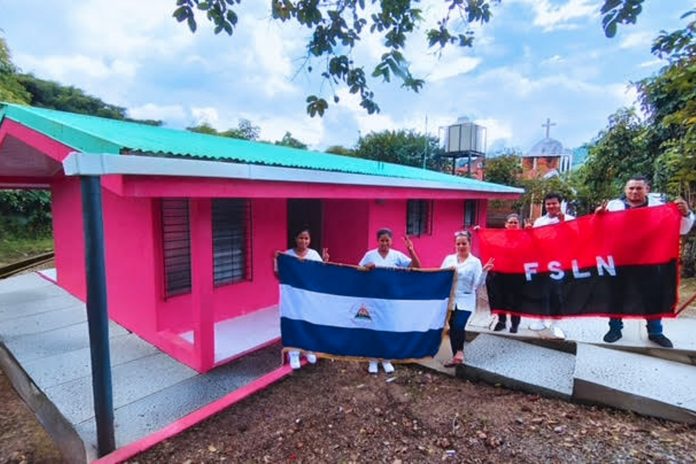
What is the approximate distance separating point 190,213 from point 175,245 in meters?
1.39

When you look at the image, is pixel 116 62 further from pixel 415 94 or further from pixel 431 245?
pixel 415 94

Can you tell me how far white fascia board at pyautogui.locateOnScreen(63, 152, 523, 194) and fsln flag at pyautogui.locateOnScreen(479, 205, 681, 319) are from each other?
87.9 inches

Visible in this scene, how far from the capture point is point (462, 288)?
153 inches

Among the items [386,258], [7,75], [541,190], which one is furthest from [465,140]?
[7,75]

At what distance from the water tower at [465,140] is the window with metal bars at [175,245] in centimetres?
1721

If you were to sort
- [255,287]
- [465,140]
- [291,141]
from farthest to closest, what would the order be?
1. [291,141]
2. [465,140]
3. [255,287]

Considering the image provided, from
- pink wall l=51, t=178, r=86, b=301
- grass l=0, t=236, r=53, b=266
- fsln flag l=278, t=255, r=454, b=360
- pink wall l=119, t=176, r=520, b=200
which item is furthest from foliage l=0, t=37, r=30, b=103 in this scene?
fsln flag l=278, t=255, r=454, b=360

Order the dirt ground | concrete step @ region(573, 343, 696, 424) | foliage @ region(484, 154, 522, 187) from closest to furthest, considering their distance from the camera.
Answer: the dirt ground
concrete step @ region(573, 343, 696, 424)
foliage @ region(484, 154, 522, 187)

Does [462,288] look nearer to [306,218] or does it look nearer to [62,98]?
[306,218]

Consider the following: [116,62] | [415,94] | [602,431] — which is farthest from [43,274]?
[116,62]

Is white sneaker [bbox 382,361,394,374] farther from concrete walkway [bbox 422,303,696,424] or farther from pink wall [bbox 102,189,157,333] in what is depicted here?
pink wall [bbox 102,189,157,333]

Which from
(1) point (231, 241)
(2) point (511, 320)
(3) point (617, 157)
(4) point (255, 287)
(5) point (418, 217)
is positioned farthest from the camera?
(3) point (617, 157)

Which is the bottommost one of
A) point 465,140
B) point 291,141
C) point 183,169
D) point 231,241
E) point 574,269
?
point 574,269

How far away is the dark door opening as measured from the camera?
7.46 m
